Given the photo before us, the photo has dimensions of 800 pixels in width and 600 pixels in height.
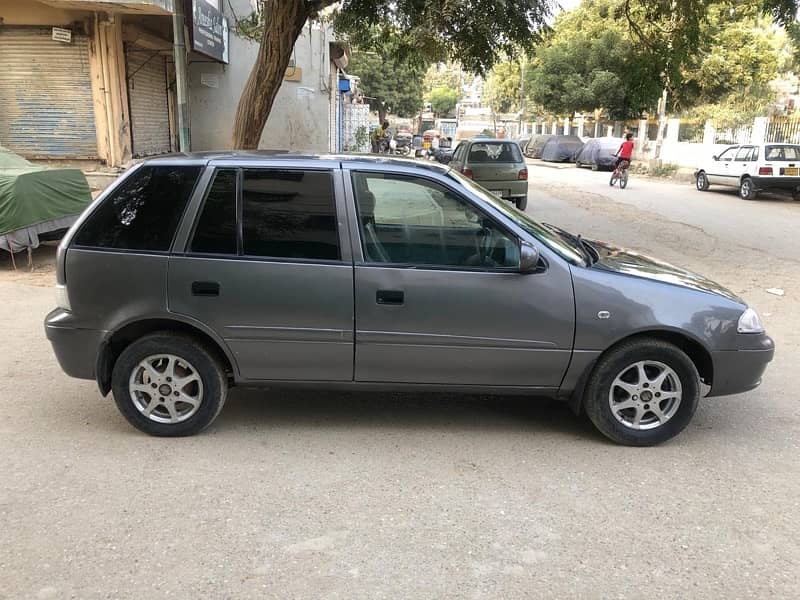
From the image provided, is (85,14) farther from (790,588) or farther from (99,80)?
(790,588)

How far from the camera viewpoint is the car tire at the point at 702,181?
69.6 ft

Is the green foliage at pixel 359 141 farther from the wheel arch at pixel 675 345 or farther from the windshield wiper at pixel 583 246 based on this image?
the wheel arch at pixel 675 345

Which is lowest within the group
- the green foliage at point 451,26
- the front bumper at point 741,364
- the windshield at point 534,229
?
the front bumper at point 741,364

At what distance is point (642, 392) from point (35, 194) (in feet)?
25.1

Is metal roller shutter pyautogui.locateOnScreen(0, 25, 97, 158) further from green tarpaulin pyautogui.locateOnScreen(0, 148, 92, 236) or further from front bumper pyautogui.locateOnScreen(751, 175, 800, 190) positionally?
front bumper pyautogui.locateOnScreen(751, 175, 800, 190)

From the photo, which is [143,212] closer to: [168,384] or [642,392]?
[168,384]

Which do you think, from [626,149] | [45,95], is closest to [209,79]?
[45,95]

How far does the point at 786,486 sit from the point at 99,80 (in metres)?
13.1

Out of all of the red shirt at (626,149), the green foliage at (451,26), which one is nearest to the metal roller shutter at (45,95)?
the green foliage at (451,26)

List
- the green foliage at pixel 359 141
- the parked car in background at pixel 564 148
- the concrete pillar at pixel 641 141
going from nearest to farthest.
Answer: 1. the green foliage at pixel 359 141
2. the concrete pillar at pixel 641 141
3. the parked car in background at pixel 564 148

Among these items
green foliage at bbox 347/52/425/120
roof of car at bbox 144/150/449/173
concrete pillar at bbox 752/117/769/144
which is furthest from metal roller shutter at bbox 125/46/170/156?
green foliage at bbox 347/52/425/120

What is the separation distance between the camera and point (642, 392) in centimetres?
393

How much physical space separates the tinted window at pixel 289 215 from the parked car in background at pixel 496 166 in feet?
33.4

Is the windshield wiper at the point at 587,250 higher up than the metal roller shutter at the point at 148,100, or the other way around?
the metal roller shutter at the point at 148,100
